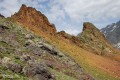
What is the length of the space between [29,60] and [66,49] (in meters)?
28.0

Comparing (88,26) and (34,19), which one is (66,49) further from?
(88,26)

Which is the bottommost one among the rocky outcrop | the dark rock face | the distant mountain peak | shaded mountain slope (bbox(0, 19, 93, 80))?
the dark rock face

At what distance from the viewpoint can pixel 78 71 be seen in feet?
136

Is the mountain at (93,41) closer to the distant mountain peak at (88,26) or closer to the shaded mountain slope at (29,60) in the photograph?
the distant mountain peak at (88,26)

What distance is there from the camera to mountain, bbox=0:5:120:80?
39125 millimetres

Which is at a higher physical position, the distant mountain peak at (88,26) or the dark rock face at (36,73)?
the distant mountain peak at (88,26)

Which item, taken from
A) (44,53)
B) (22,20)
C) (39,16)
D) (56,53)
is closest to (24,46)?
(44,53)

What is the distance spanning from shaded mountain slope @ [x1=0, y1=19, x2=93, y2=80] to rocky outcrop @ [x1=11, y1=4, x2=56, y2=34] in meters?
22.2

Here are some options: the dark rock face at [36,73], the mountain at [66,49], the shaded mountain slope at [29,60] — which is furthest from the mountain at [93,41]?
the dark rock face at [36,73]

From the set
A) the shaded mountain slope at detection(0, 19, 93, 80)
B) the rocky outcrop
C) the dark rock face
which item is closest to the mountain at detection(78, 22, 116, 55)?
the rocky outcrop

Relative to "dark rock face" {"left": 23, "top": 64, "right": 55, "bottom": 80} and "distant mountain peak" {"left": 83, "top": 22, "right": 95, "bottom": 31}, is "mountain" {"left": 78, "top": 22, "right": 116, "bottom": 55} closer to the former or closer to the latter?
"distant mountain peak" {"left": 83, "top": 22, "right": 95, "bottom": 31}

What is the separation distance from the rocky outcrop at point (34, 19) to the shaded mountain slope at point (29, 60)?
22226mm

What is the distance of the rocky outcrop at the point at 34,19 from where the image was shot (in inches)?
2726

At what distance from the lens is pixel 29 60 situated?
32.0 meters
